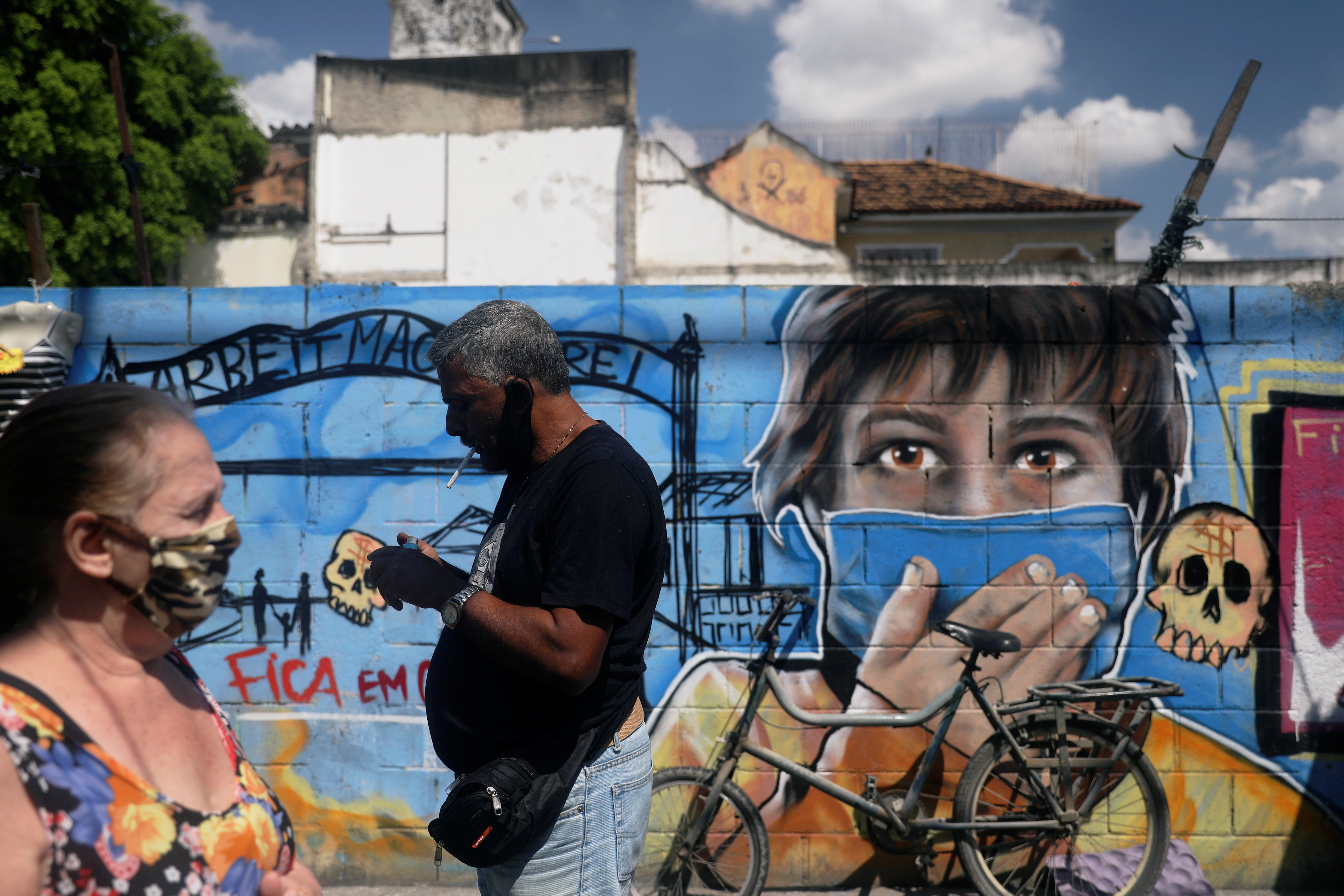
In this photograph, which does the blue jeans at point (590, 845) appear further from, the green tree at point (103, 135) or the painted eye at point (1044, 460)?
the green tree at point (103, 135)

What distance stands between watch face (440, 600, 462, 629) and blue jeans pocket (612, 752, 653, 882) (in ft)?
1.50

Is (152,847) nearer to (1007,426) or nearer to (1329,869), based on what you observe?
(1007,426)

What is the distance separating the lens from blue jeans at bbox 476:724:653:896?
163 centimetres

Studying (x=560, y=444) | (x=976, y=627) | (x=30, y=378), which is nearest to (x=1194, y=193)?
(x=976, y=627)

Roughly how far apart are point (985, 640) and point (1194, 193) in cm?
218

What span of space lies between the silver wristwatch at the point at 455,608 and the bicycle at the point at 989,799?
1.72 meters

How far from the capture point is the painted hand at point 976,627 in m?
3.29

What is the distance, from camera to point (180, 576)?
1122 millimetres

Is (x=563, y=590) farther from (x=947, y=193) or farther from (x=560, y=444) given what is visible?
(x=947, y=193)

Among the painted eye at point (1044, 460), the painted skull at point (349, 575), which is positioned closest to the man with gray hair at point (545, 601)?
the painted skull at point (349, 575)

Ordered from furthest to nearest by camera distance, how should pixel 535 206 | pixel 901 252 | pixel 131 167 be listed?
pixel 901 252
pixel 535 206
pixel 131 167

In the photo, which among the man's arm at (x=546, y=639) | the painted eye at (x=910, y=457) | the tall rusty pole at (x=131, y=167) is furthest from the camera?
the tall rusty pole at (x=131, y=167)

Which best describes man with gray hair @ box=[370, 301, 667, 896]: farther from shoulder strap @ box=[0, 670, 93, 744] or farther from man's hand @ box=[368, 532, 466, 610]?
shoulder strap @ box=[0, 670, 93, 744]

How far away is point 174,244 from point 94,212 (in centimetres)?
124
